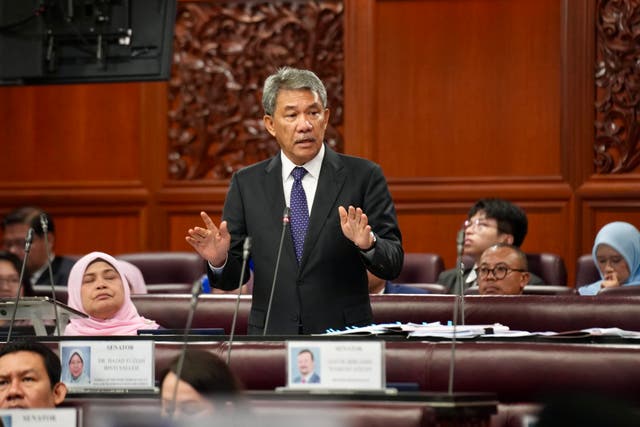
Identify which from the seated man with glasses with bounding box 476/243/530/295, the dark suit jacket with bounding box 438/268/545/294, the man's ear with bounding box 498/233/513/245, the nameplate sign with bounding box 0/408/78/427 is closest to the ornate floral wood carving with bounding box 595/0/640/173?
the man's ear with bounding box 498/233/513/245

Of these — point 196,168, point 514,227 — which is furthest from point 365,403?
point 196,168

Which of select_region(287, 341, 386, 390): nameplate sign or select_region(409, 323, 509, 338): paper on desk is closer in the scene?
select_region(287, 341, 386, 390): nameplate sign

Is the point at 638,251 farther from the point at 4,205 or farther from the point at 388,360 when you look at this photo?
the point at 4,205

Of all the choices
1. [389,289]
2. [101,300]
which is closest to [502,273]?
[389,289]

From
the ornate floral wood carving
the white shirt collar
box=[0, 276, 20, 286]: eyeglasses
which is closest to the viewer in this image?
the white shirt collar

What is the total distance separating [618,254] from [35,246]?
9.06 feet

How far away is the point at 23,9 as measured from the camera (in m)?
5.08

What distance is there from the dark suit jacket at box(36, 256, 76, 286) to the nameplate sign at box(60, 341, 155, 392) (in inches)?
120

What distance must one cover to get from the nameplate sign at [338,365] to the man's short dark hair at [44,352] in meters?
0.66

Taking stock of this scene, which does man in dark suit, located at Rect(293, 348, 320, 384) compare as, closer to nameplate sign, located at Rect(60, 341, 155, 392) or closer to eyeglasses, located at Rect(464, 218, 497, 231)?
nameplate sign, located at Rect(60, 341, 155, 392)

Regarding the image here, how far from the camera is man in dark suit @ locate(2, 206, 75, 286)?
18.7ft

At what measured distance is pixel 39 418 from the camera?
213 centimetres

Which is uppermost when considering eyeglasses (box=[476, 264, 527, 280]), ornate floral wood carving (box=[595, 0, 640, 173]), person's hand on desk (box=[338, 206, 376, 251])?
ornate floral wood carving (box=[595, 0, 640, 173])

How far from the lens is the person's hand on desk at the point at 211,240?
3.06 meters
